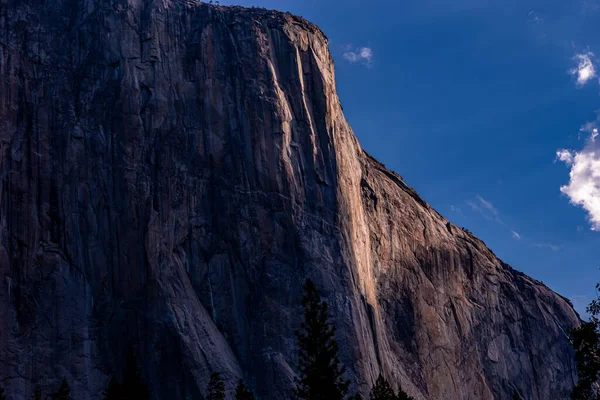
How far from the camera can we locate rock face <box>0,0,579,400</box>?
214ft

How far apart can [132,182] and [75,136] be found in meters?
5.94

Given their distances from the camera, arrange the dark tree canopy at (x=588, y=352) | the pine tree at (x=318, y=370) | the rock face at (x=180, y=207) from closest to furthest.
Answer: the dark tree canopy at (x=588, y=352)
the pine tree at (x=318, y=370)
the rock face at (x=180, y=207)

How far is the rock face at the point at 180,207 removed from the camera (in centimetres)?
6525

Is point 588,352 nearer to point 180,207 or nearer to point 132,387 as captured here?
point 132,387

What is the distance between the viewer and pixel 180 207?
71000mm

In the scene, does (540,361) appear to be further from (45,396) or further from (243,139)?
(45,396)

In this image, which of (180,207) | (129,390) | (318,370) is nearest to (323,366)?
(318,370)

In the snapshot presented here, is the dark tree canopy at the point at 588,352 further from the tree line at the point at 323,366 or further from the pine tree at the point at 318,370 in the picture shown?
Answer: the pine tree at the point at 318,370

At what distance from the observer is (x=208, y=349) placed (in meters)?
65.4

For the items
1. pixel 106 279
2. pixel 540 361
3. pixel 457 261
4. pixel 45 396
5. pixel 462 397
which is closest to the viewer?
pixel 45 396

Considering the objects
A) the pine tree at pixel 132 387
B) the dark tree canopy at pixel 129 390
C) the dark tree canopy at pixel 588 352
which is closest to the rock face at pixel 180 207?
the pine tree at pixel 132 387

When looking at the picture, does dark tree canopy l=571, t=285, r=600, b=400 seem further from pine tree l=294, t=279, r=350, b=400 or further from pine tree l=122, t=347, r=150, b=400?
pine tree l=122, t=347, r=150, b=400

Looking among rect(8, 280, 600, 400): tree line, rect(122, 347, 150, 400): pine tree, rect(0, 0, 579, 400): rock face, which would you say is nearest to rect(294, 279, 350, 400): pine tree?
rect(8, 280, 600, 400): tree line

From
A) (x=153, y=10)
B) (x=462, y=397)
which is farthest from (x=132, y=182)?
(x=462, y=397)
